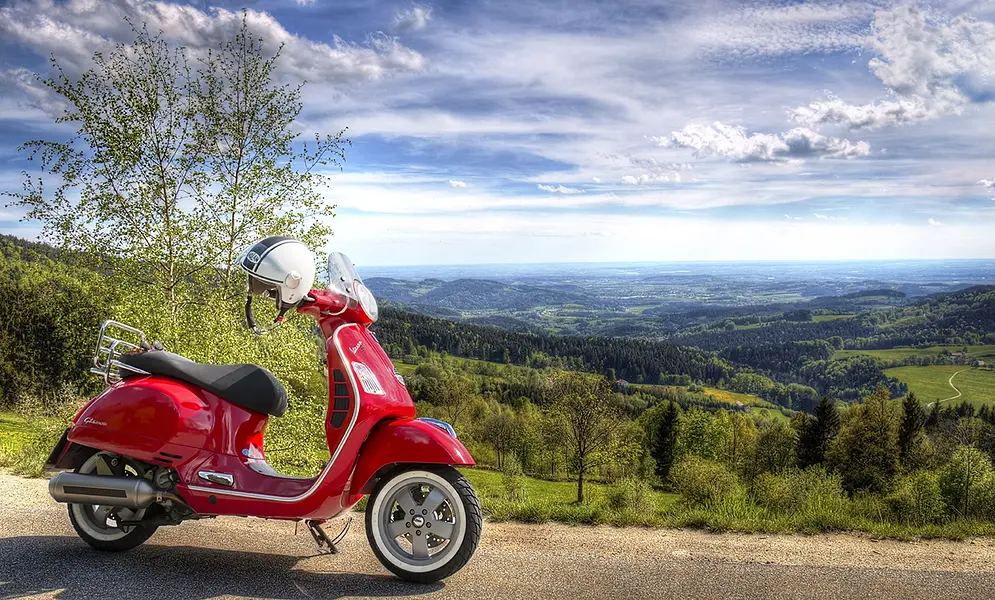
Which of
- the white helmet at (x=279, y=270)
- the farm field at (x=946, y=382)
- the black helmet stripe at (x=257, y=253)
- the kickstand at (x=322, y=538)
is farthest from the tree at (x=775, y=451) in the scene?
the farm field at (x=946, y=382)

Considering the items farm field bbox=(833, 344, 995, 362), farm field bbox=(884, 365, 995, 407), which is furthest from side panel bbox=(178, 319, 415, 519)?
farm field bbox=(833, 344, 995, 362)

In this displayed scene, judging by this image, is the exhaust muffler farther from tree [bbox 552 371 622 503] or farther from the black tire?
tree [bbox 552 371 622 503]

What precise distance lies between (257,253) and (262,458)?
5.21ft

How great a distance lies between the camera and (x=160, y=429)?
436 cm

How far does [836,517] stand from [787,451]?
178ft

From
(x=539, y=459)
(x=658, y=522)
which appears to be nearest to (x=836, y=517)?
(x=658, y=522)

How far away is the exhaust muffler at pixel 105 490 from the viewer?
4305 millimetres

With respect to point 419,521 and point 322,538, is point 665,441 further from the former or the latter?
point 419,521

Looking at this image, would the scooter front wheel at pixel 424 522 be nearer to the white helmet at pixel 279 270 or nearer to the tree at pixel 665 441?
the white helmet at pixel 279 270

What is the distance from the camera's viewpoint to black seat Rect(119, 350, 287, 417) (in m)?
4.50

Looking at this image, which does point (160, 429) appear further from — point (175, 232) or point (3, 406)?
point (3, 406)

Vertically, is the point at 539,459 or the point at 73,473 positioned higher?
the point at 73,473

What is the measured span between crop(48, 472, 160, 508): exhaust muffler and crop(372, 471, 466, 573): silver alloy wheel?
1619 millimetres

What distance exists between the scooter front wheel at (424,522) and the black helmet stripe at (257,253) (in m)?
1.72
